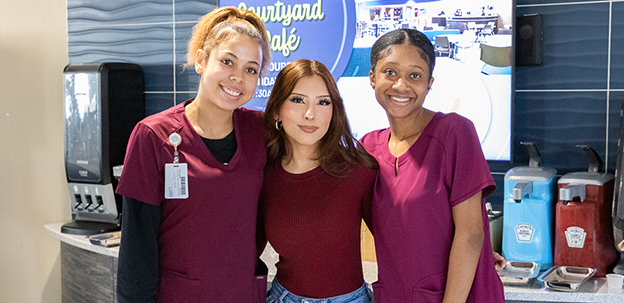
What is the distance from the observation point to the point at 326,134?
1822 millimetres

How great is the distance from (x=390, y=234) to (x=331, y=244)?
0.18 m

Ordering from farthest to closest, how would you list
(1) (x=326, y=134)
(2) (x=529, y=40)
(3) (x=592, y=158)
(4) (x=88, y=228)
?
1. (4) (x=88, y=228)
2. (2) (x=529, y=40)
3. (3) (x=592, y=158)
4. (1) (x=326, y=134)

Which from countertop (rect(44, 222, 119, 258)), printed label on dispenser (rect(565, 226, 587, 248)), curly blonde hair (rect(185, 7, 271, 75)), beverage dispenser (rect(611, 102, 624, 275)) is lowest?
countertop (rect(44, 222, 119, 258))

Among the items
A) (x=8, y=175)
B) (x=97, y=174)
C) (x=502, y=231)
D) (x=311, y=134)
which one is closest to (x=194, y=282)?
(x=311, y=134)

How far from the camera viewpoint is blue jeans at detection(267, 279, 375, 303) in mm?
1646

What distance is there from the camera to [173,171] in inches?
61.4

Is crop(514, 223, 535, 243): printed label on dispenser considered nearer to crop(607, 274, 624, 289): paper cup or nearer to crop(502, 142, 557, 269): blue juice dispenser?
crop(502, 142, 557, 269): blue juice dispenser

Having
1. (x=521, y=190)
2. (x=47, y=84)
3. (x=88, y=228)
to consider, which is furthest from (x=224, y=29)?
(x=47, y=84)

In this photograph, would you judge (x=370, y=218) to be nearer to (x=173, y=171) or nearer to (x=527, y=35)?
(x=173, y=171)

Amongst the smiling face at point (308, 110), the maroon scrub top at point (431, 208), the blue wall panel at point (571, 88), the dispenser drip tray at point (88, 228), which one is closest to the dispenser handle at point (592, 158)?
the blue wall panel at point (571, 88)

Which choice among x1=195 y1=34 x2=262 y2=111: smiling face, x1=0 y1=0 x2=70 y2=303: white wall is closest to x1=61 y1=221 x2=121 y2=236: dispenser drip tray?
x1=0 y1=0 x2=70 y2=303: white wall

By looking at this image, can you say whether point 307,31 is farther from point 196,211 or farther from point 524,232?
point 196,211

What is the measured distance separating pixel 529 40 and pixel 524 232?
85 cm

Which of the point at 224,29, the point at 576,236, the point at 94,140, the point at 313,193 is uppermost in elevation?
the point at 224,29
